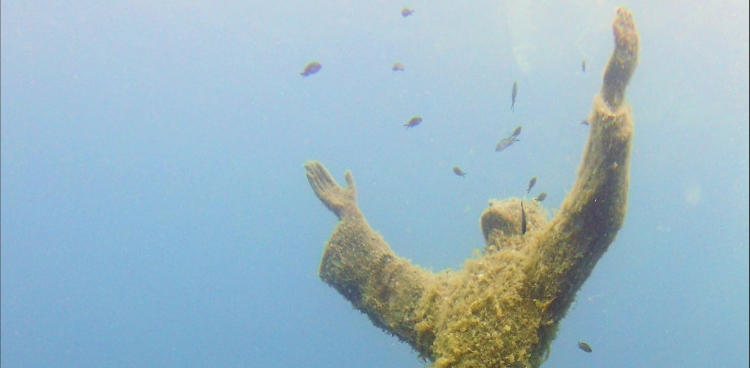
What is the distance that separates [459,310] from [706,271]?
133 metres

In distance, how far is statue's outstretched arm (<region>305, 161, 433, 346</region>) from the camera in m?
5.23

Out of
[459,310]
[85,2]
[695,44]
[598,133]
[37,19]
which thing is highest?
[695,44]

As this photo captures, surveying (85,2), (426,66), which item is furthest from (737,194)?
(85,2)

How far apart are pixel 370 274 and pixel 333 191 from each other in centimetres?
126

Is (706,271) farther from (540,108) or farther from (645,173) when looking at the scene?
(540,108)

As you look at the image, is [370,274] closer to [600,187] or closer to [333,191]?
[333,191]

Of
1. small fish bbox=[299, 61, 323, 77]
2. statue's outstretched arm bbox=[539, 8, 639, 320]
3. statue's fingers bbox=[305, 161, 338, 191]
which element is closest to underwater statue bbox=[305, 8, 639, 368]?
statue's outstretched arm bbox=[539, 8, 639, 320]

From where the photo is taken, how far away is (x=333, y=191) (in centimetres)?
623

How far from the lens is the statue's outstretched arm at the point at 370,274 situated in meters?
5.23

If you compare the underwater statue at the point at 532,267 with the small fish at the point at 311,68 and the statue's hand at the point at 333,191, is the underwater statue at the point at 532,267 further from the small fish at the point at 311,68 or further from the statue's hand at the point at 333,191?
the small fish at the point at 311,68

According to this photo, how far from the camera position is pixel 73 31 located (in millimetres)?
99562

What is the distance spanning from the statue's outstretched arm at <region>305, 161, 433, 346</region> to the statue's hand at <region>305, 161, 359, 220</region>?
0.04ft

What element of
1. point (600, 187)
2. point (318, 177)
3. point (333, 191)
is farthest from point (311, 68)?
point (600, 187)

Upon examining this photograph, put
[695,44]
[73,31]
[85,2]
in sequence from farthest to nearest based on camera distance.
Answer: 1. [73,31]
2. [85,2]
3. [695,44]
